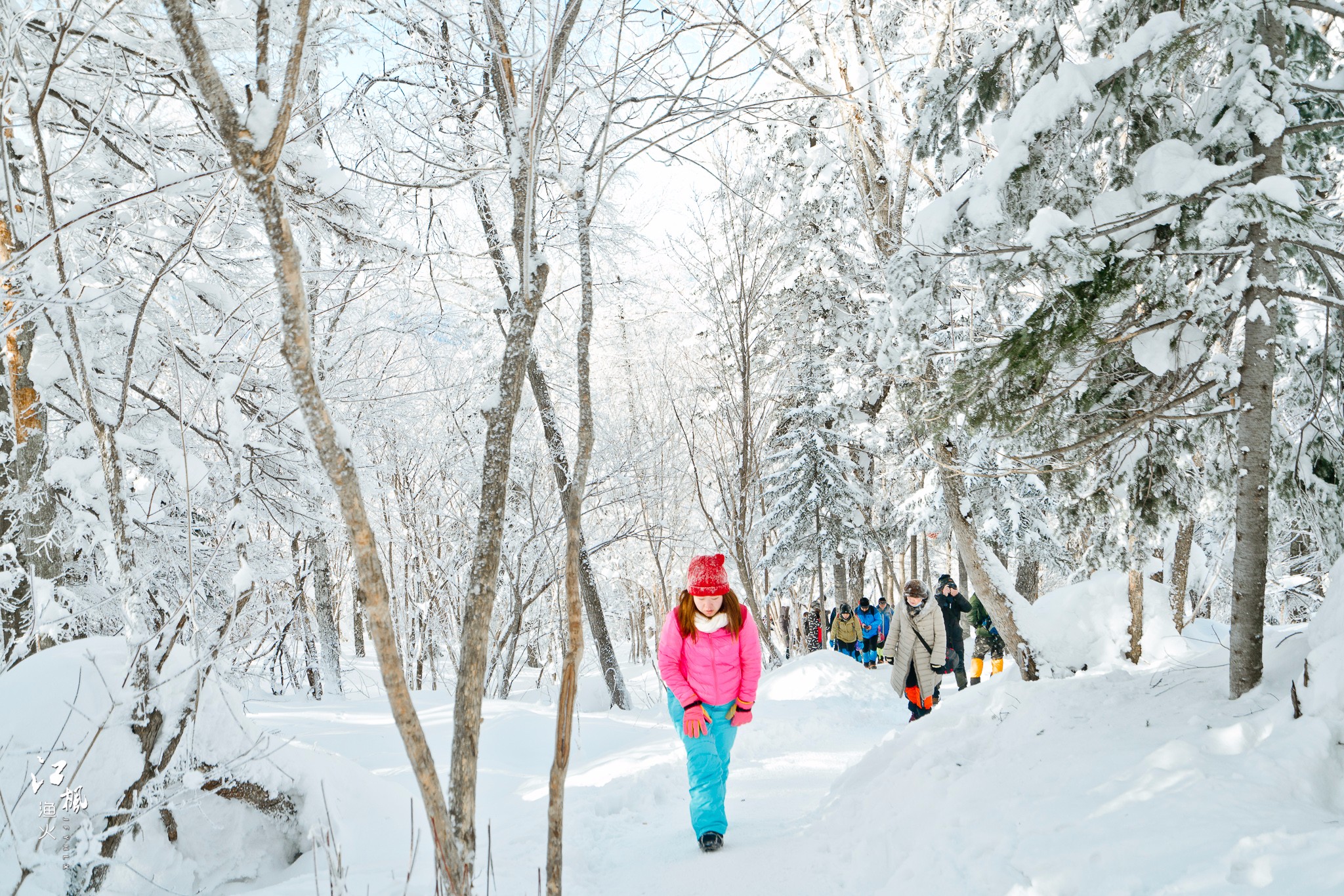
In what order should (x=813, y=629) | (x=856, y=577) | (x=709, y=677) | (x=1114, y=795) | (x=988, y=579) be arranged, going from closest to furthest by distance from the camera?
(x=1114, y=795)
(x=709, y=677)
(x=988, y=579)
(x=813, y=629)
(x=856, y=577)

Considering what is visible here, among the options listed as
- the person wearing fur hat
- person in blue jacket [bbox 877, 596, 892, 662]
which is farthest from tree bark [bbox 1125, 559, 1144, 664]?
the person wearing fur hat

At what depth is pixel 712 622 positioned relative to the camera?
418 cm

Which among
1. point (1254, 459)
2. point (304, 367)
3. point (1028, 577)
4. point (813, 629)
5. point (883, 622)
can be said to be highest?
point (304, 367)

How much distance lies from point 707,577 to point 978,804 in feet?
5.77

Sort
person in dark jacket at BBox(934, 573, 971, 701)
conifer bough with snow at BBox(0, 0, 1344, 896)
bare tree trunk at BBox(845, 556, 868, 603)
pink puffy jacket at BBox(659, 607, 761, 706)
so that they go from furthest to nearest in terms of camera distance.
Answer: bare tree trunk at BBox(845, 556, 868, 603)
person in dark jacket at BBox(934, 573, 971, 701)
pink puffy jacket at BBox(659, 607, 761, 706)
conifer bough with snow at BBox(0, 0, 1344, 896)

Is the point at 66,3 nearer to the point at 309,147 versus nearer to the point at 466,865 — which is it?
the point at 309,147

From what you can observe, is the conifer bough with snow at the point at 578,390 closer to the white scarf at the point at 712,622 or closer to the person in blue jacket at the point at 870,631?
the white scarf at the point at 712,622

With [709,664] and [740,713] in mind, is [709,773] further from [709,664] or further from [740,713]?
[709,664]

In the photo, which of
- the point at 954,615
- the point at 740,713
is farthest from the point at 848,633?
the point at 740,713

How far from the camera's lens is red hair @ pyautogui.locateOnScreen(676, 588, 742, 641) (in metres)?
4.22

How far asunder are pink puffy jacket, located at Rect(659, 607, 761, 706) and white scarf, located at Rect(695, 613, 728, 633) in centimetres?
3

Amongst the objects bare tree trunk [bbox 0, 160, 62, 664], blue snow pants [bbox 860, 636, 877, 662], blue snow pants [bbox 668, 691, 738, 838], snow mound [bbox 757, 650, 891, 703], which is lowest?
blue snow pants [bbox 860, 636, 877, 662]

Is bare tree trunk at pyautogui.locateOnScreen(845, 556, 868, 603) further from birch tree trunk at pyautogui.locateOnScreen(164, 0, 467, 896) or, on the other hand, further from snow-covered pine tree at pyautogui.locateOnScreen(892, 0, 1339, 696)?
birch tree trunk at pyautogui.locateOnScreen(164, 0, 467, 896)

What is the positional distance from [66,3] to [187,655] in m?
3.95
